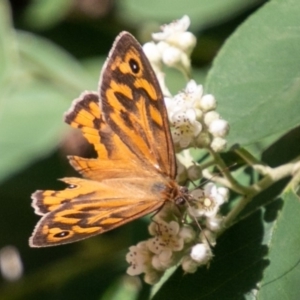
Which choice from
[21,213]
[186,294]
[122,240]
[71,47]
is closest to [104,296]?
[122,240]

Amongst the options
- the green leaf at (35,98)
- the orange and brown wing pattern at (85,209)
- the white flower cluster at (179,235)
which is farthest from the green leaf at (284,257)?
the green leaf at (35,98)

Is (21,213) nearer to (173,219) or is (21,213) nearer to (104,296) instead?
(104,296)

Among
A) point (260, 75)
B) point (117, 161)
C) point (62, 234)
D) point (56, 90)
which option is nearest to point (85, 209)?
point (62, 234)

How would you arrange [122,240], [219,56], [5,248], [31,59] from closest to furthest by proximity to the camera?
1. [219,56]
2. [122,240]
3. [31,59]
4. [5,248]

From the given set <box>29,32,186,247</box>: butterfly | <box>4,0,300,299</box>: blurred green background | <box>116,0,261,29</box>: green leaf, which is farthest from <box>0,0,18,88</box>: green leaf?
<box>29,32,186,247</box>: butterfly

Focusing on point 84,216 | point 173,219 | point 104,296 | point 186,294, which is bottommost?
point 104,296

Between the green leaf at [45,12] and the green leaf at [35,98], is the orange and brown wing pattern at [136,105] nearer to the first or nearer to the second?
the green leaf at [35,98]

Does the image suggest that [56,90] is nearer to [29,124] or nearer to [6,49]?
[29,124]
